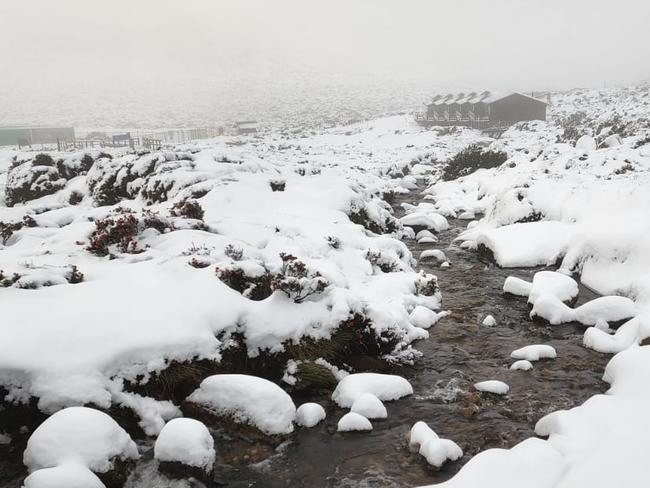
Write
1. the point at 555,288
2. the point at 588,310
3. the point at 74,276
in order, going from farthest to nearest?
the point at 555,288, the point at 588,310, the point at 74,276

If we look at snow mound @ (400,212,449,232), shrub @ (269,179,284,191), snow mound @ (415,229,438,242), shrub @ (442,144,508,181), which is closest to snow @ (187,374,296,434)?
snow mound @ (415,229,438,242)

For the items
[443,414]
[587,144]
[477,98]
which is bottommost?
[443,414]

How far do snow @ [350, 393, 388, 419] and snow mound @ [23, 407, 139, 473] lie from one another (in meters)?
3.09

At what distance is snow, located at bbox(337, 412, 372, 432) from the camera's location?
6.37 metres

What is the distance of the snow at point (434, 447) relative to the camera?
18.6 ft

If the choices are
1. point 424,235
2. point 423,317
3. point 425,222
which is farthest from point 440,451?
point 425,222

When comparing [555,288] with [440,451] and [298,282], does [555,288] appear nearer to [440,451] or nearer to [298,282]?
[298,282]

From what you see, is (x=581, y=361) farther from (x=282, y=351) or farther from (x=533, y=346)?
(x=282, y=351)

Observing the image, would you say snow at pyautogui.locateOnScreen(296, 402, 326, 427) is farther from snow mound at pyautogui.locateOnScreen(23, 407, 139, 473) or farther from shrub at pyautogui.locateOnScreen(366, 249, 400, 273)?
shrub at pyautogui.locateOnScreen(366, 249, 400, 273)

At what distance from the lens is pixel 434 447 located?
573 centimetres

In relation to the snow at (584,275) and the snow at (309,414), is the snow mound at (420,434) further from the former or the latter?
the snow at (309,414)

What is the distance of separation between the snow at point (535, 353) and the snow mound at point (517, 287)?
294 centimetres

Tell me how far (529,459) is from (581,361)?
11.8 ft

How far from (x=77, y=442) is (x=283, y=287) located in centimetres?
404
